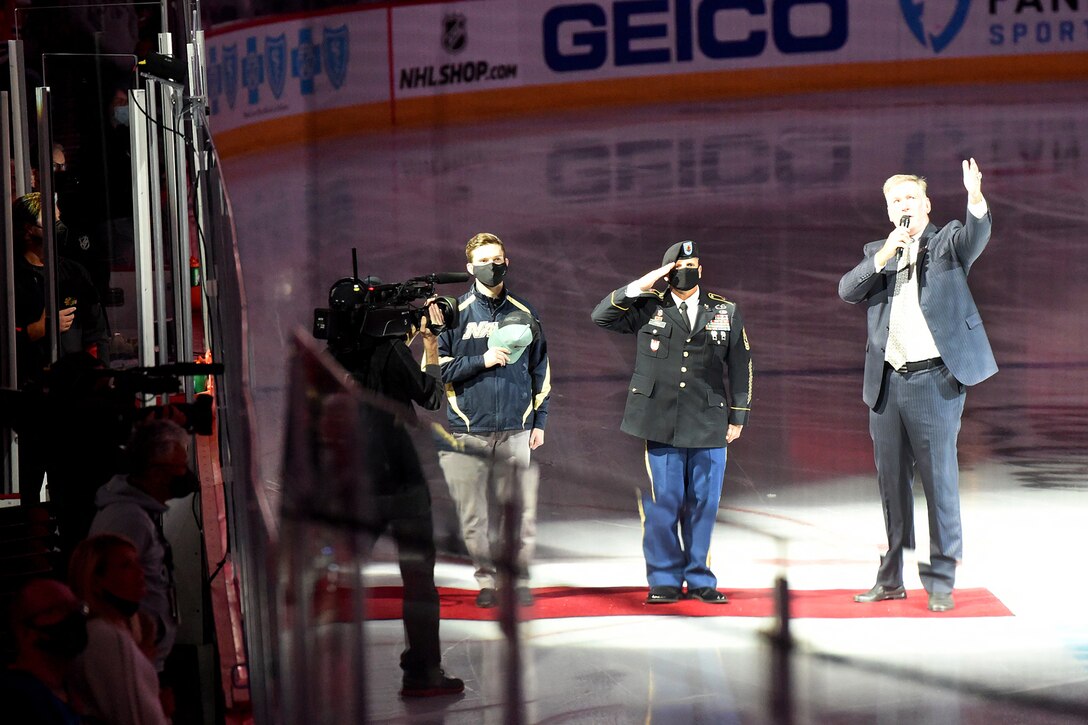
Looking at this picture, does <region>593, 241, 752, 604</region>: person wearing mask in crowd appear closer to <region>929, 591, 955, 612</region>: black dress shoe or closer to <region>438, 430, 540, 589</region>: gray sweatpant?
<region>929, 591, 955, 612</region>: black dress shoe

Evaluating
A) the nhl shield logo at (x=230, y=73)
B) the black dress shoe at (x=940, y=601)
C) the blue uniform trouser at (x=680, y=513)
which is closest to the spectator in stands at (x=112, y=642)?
the blue uniform trouser at (x=680, y=513)

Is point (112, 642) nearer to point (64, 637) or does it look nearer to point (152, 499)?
point (64, 637)

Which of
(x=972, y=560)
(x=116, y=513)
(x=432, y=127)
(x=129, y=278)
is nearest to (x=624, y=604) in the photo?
(x=116, y=513)

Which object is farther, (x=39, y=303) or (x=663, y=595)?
(x=39, y=303)

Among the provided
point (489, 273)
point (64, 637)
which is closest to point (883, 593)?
point (489, 273)

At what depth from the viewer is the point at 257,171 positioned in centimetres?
690

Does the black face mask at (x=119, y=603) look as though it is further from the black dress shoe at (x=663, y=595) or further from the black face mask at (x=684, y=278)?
the black face mask at (x=684, y=278)

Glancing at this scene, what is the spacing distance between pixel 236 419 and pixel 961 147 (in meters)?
4.80

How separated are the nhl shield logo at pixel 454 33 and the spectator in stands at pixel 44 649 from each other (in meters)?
4.69

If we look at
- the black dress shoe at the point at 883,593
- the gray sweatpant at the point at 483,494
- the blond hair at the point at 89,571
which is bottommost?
the black dress shoe at the point at 883,593

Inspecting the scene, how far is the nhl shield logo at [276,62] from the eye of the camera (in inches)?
267

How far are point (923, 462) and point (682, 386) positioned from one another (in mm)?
796

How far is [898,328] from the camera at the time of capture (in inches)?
179

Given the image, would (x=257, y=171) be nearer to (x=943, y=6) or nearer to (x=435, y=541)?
(x=943, y=6)
